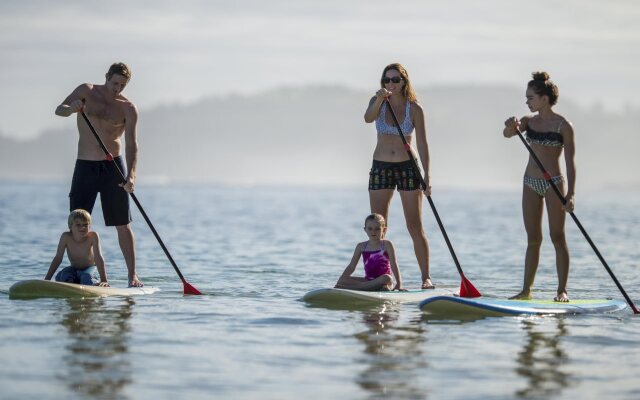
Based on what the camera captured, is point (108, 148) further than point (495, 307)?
Yes

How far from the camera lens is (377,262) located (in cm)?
1208

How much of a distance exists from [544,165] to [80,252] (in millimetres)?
4423

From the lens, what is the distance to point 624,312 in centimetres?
1170

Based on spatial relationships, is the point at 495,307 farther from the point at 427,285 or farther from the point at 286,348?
the point at 286,348

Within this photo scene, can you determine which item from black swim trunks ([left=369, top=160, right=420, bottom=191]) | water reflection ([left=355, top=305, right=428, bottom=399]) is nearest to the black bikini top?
black swim trunks ([left=369, top=160, right=420, bottom=191])

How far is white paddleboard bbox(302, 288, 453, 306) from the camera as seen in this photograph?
11.4m

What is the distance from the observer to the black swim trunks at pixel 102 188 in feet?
39.6

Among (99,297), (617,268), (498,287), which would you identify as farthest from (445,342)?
(617,268)

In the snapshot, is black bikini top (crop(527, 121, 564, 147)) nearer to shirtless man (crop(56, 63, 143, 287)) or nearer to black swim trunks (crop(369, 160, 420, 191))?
Result: black swim trunks (crop(369, 160, 420, 191))

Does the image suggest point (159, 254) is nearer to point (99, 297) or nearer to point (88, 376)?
point (99, 297)

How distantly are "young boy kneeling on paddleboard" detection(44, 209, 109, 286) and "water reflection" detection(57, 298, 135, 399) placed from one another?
53 centimetres

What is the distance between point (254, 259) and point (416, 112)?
8.05 m

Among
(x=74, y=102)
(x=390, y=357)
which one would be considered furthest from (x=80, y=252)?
(x=390, y=357)

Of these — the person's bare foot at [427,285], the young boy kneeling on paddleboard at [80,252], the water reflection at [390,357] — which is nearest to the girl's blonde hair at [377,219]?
the person's bare foot at [427,285]
